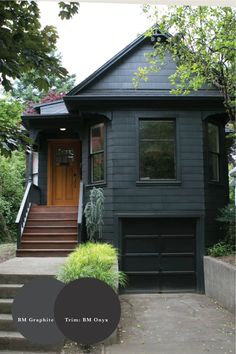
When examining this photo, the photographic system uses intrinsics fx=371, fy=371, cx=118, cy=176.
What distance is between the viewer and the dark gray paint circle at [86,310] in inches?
89.7

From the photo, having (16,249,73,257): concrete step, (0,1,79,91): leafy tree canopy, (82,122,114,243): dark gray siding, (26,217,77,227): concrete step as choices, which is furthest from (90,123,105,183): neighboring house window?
(0,1,79,91): leafy tree canopy

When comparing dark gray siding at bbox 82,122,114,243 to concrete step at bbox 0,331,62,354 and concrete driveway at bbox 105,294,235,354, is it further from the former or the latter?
concrete step at bbox 0,331,62,354

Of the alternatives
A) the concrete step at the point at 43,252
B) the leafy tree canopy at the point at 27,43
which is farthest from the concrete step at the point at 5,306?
the concrete step at the point at 43,252

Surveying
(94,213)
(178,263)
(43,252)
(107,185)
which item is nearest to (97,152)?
(107,185)

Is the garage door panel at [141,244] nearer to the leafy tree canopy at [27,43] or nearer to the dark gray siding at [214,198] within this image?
the dark gray siding at [214,198]

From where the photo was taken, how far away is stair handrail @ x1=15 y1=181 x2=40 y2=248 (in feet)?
21.8

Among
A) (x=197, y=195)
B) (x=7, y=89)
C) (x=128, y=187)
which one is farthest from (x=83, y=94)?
(x=7, y=89)

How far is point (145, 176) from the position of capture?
23.6 ft

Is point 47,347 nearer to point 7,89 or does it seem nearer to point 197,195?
point 7,89

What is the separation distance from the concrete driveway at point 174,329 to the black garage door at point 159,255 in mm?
1379

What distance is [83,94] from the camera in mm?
7336

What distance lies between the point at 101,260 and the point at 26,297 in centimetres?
161

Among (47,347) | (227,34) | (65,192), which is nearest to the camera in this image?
(47,347)

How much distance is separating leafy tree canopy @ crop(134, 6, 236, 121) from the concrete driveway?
303cm
